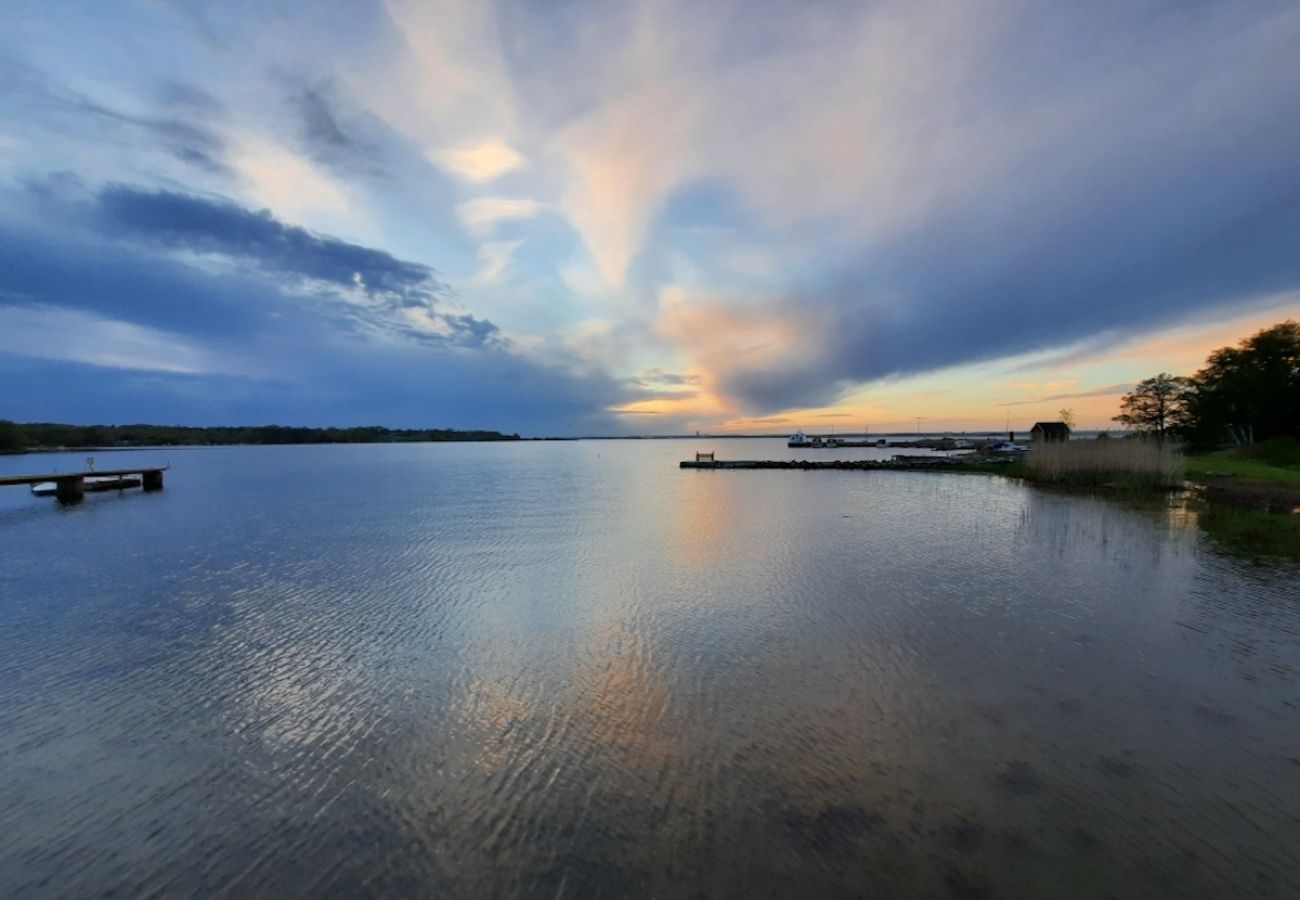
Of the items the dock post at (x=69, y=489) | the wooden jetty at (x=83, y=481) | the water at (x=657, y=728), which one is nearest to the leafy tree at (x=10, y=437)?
the wooden jetty at (x=83, y=481)

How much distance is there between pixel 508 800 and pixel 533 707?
1.85 m

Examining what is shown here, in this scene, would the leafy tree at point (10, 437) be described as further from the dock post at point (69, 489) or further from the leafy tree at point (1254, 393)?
the leafy tree at point (1254, 393)

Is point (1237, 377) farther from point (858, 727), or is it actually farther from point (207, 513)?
point (207, 513)

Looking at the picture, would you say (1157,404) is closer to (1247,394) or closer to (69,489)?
(1247,394)

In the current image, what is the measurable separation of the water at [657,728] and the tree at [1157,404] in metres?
62.0

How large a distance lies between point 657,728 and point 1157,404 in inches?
3217

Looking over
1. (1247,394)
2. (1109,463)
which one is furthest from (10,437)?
(1247,394)

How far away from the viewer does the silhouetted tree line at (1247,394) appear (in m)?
41.8

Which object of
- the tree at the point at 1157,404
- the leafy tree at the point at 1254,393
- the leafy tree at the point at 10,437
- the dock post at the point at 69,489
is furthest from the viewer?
the leafy tree at the point at 10,437

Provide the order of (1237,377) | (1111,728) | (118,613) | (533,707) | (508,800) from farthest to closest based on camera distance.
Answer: (1237,377) → (118,613) → (533,707) → (1111,728) → (508,800)

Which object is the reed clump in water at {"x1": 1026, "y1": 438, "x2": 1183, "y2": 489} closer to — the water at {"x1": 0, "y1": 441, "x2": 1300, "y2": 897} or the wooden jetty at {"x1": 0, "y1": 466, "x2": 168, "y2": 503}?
the water at {"x1": 0, "y1": 441, "x2": 1300, "y2": 897}


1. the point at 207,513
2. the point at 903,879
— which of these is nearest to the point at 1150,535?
the point at 903,879

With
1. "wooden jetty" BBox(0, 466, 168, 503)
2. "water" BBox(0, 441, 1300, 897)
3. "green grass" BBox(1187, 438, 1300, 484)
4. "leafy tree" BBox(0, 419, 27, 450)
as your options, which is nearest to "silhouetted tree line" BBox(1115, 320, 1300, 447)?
"green grass" BBox(1187, 438, 1300, 484)

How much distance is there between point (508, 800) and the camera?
16.5ft
